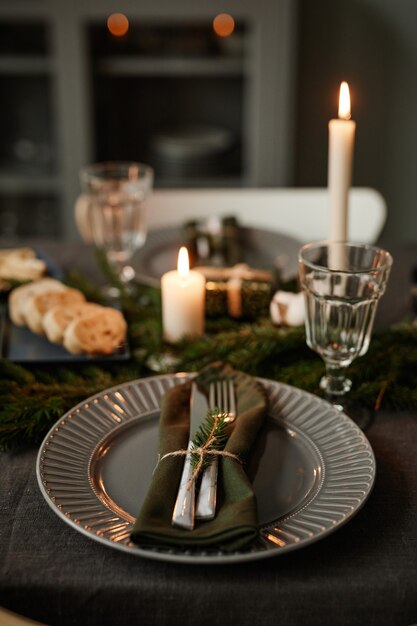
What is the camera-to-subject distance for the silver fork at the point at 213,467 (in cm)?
62

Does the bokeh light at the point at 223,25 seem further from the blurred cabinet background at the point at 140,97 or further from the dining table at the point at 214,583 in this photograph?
the dining table at the point at 214,583

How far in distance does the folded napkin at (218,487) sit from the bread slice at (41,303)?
0.26m

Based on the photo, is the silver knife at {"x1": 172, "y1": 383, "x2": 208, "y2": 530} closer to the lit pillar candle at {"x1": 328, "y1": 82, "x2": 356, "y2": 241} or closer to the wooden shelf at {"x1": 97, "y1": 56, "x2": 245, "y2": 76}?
the lit pillar candle at {"x1": 328, "y1": 82, "x2": 356, "y2": 241}

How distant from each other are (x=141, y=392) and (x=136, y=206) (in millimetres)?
442

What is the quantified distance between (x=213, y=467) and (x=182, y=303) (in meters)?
0.34

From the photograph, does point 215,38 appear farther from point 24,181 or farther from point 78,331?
point 78,331

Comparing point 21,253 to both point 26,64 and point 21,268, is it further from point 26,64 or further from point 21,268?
point 26,64

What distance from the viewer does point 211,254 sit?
49.9 inches

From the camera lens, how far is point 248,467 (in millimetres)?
726

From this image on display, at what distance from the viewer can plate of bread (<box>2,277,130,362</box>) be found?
935 mm

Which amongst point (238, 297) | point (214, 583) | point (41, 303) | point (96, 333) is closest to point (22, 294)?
point (41, 303)

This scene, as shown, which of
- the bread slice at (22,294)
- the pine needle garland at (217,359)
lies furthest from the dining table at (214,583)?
the bread slice at (22,294)

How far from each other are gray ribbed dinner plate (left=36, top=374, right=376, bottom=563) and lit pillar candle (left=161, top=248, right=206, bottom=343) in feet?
0.45

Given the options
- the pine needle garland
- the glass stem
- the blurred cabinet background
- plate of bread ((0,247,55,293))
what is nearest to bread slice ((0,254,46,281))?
plate of bread ((0,247,55,293))
